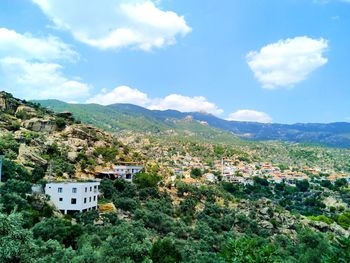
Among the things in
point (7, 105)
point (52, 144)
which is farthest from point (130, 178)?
point (7, 105)

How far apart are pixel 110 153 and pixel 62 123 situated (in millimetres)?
15567

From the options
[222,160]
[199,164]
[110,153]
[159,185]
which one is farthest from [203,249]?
[222,160]

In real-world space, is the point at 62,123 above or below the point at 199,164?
above

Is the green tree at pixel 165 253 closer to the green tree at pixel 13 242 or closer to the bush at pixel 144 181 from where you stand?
the green tree at pixel 13 242

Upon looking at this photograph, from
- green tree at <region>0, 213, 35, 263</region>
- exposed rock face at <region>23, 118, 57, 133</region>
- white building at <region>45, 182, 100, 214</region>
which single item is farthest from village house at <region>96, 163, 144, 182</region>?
green tree at <region>0, 213, 35, 263</region>

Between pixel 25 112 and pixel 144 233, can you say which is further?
pixel 25 112

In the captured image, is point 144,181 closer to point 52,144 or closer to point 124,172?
point 124,172

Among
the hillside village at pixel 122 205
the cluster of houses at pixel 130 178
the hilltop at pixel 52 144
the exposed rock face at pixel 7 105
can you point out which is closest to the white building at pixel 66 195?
the cluster of houses at pixel 130 178

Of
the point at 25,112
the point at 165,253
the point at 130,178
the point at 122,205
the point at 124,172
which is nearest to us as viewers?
the point at 165,253

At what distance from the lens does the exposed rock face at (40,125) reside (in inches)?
3215

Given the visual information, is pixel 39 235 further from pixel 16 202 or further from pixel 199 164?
pixel 199 164

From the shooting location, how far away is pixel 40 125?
82938mm

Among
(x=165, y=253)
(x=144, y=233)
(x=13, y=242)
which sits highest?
(x=13, y=242)

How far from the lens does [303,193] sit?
114562mm
